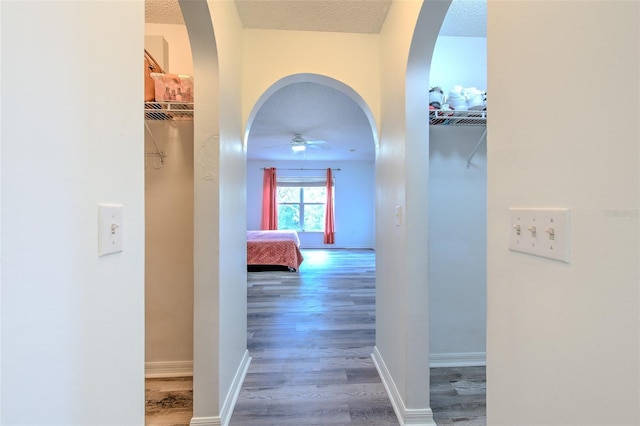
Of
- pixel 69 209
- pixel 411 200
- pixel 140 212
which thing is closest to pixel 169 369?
pixel 140 212

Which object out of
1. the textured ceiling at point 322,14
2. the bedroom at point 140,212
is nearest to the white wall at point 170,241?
the textured ceiling at point 322,14

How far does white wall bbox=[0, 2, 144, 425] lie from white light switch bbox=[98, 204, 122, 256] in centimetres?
1

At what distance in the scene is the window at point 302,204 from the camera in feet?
25.4

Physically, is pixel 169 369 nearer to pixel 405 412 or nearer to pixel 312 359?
pixel 312 359

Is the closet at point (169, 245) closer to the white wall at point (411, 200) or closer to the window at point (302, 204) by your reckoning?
the white wall at point (411, 200)

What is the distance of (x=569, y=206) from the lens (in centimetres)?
52

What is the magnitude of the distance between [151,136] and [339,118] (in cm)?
283

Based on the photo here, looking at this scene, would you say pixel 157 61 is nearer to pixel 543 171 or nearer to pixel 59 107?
pixel 59 107

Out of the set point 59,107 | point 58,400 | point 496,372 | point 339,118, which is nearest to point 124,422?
point 58,400

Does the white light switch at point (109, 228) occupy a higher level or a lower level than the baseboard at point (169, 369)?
higher

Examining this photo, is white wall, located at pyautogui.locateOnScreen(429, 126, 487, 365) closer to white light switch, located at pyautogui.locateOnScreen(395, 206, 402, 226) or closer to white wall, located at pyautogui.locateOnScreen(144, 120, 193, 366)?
white light switch, located at pyautogui.locateOnScreen(395, 206, 402, 226)

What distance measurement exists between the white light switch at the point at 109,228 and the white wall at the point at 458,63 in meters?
2.32

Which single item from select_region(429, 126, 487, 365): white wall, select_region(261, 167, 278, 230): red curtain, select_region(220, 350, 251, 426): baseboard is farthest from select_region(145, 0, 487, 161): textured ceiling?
select_region(220, 350, 251, 426): baseboard

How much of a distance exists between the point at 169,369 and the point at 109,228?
198cm
